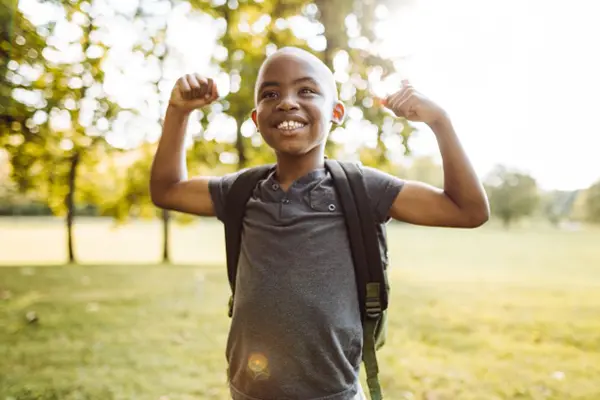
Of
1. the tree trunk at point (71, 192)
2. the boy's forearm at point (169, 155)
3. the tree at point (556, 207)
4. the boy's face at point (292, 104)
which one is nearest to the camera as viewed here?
the boy's face at point (292, 104)

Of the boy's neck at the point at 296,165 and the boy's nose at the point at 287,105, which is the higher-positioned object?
the boy's nose at the point at 287,105

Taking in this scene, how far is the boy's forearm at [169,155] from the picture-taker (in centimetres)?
190

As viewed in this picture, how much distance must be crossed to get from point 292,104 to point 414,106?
0.36 meters

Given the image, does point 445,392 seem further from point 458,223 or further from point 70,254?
point 70,254

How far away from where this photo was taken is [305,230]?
1647 millimetres

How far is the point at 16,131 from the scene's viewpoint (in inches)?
207

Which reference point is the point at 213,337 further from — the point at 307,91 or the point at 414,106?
the point at 414,106

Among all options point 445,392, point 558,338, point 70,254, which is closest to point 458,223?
point 445,392

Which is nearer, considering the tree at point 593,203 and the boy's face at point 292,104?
the boy's face at point 292,104

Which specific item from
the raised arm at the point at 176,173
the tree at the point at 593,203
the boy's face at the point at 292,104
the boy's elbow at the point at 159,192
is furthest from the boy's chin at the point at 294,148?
the tree at the point at 593,203

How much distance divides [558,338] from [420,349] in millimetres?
2229

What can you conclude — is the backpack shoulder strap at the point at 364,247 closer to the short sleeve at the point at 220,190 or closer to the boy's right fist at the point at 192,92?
the short sleeve at the point at 220,190

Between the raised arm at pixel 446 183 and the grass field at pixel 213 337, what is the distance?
3461 millimetres

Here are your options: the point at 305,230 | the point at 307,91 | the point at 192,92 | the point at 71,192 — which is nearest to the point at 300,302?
the point at 305,230
